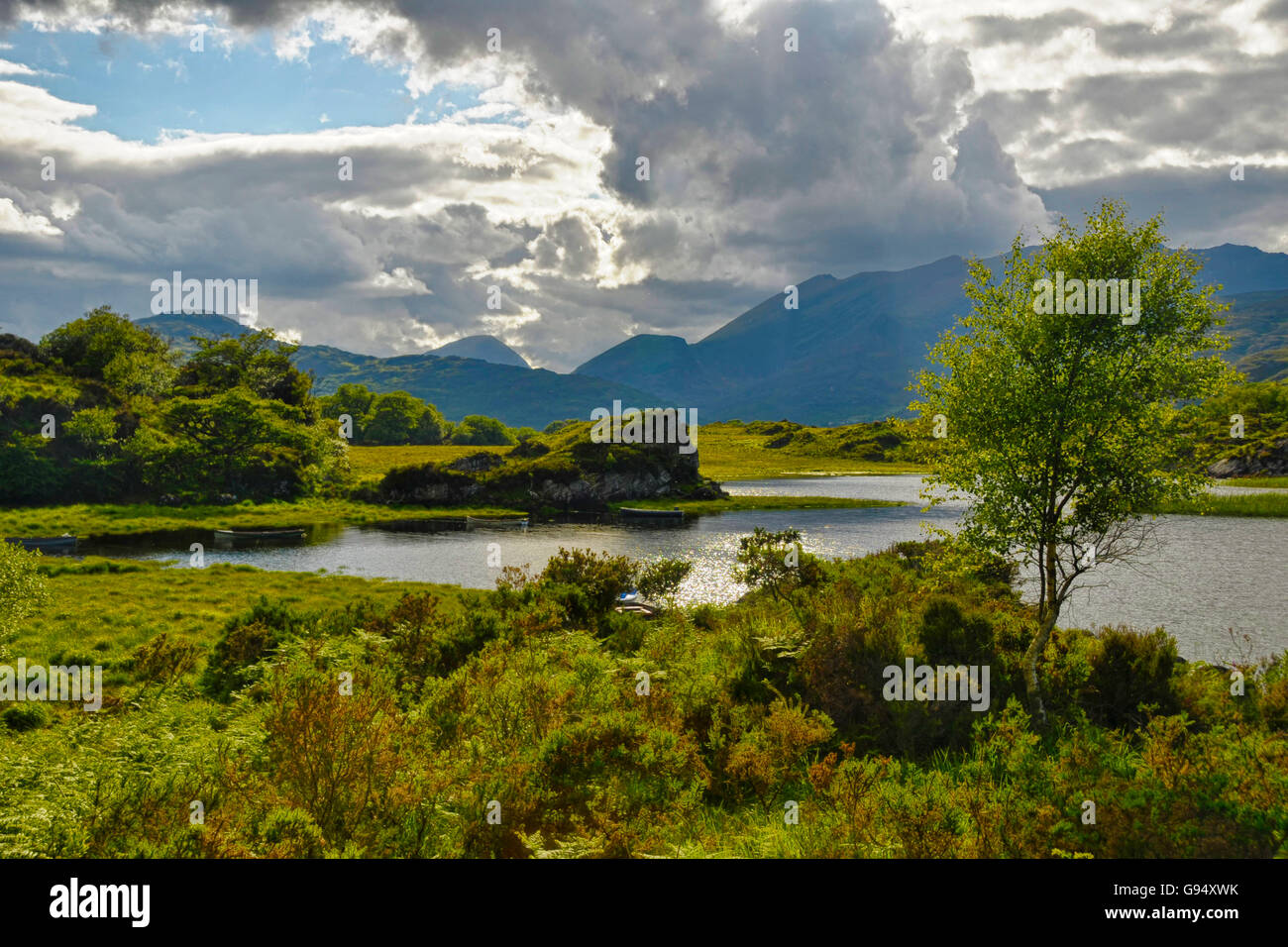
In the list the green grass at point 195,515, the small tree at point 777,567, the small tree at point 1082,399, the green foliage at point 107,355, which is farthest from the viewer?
the green foliage at point 107,355

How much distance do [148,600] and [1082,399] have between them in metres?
42.8

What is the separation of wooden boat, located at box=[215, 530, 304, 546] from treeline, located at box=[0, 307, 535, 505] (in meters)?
29.0

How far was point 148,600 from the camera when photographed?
35031mm

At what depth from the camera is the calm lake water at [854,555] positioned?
3478 cm

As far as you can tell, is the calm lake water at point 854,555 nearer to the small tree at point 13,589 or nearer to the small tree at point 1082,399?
the small tree at point 1082,399

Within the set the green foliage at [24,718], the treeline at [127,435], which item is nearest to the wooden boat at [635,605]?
the green foliage at [24,718]

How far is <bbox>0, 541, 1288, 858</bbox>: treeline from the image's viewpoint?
9219 mm

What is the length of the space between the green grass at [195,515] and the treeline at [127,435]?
19.8 ft

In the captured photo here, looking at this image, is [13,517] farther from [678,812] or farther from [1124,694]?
[1124,694]

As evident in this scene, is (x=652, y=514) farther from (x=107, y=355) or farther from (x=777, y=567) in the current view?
(x=107, y=355)

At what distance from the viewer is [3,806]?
28.3 ft

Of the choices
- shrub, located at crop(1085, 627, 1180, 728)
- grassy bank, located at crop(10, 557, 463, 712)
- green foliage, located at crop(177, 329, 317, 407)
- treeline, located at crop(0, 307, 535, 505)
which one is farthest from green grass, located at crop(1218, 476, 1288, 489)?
green foliage, located at crop(177, 329, 317, 407)

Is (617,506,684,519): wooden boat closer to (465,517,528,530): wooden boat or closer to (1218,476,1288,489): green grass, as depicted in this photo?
(465,517,528,530): wooden boat
